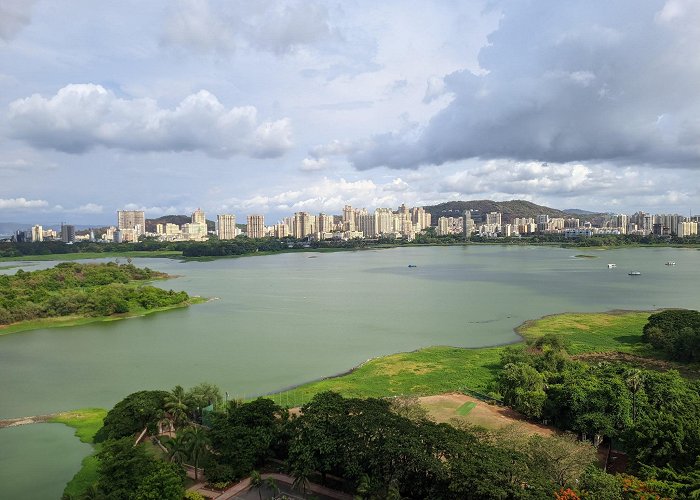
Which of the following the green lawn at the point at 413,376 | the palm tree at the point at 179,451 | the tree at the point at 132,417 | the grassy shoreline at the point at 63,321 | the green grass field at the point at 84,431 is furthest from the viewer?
the grassy shoreline at the point at 63,321

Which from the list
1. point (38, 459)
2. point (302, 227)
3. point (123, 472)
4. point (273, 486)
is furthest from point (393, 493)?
point (302, 227)

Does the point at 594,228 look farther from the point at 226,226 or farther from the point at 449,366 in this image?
the point at 449,366

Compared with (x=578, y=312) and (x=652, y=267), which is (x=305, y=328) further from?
(x=652, y=267)

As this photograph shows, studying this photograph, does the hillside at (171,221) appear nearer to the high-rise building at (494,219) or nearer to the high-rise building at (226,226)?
the high-rise building at (226,226)

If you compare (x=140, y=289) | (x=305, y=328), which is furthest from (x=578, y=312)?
(x=140, y=289)

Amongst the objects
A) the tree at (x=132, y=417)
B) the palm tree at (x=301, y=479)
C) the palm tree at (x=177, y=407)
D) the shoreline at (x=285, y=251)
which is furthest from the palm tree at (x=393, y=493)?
the shoreline at (x=285, y=251)

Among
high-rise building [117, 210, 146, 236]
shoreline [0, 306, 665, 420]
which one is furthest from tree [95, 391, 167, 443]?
high-rise building [117, 210, 146, 236]
